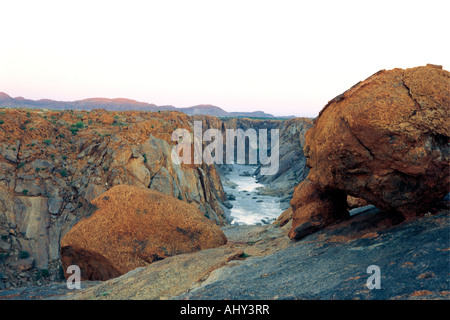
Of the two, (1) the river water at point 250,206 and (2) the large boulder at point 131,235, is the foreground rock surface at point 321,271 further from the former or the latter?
(1) the river water at point 250,206

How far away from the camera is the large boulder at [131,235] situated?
10.7m

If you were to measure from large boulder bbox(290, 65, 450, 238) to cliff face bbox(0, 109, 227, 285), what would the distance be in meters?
11.3

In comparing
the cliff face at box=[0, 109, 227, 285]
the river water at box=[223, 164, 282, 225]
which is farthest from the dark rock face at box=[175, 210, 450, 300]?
the river water at box=[223, 164, 282, 225]

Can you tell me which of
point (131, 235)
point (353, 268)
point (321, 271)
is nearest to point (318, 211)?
point (321, 271)

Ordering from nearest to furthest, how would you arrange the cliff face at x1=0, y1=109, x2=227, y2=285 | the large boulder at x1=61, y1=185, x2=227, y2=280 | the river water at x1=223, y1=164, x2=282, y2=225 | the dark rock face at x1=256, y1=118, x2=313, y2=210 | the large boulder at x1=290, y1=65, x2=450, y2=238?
the large boulder at x1=290, y1=65, x2=450, y2=238 < the large boulder at x1=61, y1=185, x2=227, y2=280 < the cliff face at x1=0, y1=109, x2=227, y2=285 < the river water at x1=223, y1=164, x2=282, y2=225 < the dark rock face at x1=256, y1=118, x2=313, y2=210

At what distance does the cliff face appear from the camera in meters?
16.5

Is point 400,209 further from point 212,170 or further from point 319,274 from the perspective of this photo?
point 212,170

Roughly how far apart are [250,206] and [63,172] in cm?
2516

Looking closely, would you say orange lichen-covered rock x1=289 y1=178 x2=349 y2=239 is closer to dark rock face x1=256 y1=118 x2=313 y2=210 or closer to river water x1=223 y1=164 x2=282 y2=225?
river water x1=223 y1=164 x2=282 y2=225

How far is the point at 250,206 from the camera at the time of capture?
38844 mm

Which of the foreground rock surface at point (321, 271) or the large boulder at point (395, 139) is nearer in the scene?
the foreground rock surface at point (321, 271)

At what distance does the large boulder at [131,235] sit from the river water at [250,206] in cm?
1961

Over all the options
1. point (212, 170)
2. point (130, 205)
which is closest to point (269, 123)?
point (212, 170)

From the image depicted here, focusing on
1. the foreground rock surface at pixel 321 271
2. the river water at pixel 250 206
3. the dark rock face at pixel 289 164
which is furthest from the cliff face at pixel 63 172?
the dark rock face at pixel 289 164
